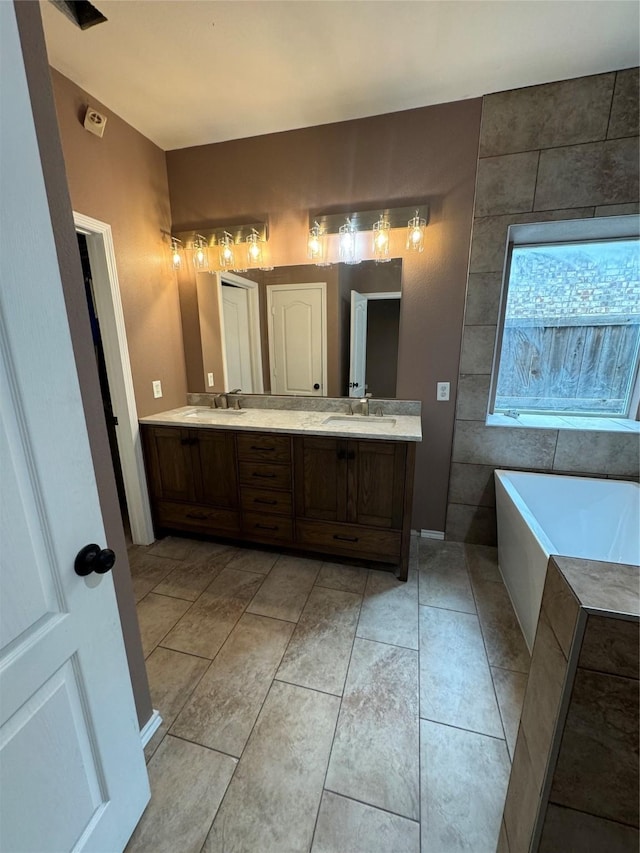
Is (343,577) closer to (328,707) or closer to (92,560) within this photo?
(328,707)

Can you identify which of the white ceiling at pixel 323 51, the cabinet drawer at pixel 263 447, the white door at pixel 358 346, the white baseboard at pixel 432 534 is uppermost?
the white ceiling at pixel 323 51

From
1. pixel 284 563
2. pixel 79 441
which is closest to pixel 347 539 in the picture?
pixel 284 563

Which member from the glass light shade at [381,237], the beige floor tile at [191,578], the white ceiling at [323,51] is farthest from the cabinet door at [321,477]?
the white ceiling at [323,51]

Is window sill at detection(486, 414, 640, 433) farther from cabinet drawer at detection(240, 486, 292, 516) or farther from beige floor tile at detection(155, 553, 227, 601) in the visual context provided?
beige floor tile at detection(155, 553, 227, 601)

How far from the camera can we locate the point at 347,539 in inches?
84.7

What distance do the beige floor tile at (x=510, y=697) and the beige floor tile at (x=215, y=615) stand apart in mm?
1263

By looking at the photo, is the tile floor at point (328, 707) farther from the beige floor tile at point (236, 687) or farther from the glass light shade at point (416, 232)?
the glass light shade at point (416, 232)

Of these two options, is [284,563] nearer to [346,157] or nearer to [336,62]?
[346,157]

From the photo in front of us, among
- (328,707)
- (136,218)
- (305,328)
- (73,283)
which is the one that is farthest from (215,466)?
(136,218)

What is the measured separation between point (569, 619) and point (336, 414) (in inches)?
75.2

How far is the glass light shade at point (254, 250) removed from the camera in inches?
94.1

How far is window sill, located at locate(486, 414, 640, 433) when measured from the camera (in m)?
2.15

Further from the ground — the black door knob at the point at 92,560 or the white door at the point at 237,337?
the white door at the point at 237,337

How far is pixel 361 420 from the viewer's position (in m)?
2.34
